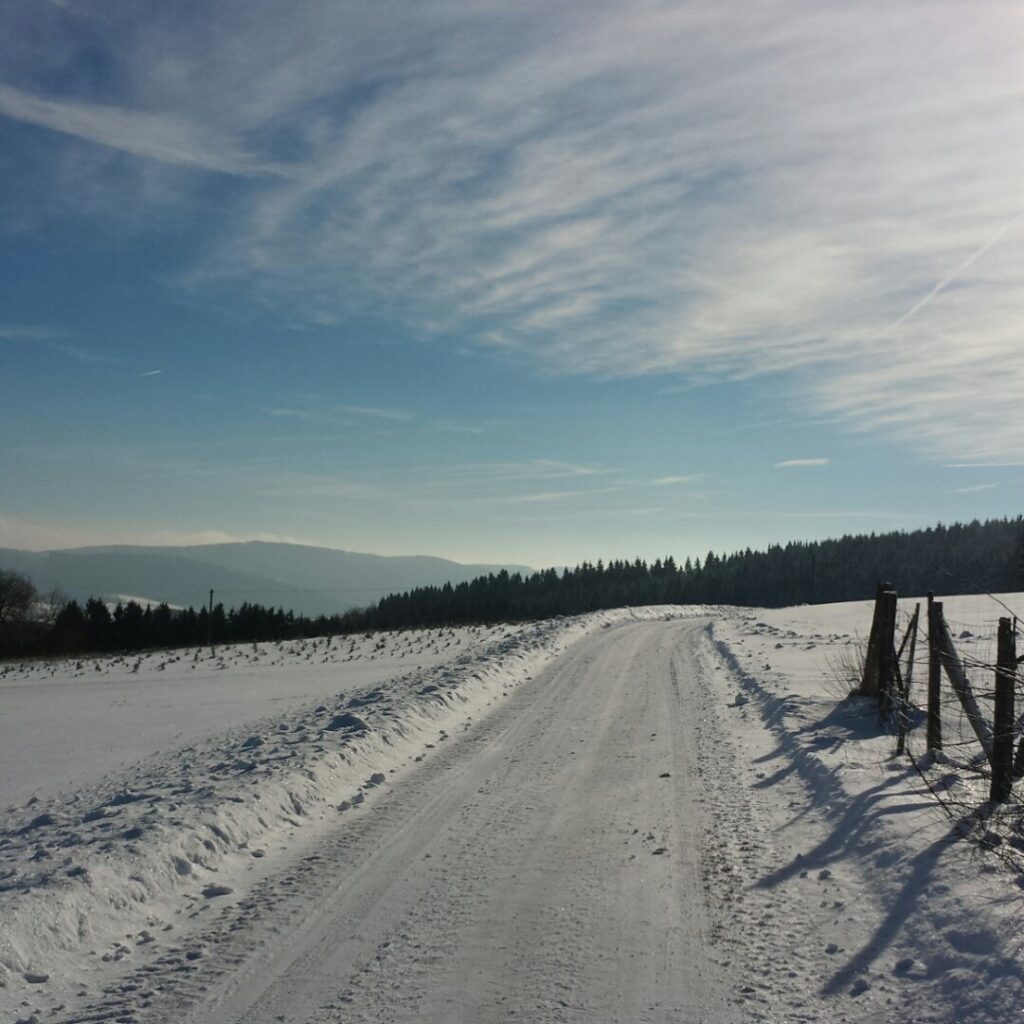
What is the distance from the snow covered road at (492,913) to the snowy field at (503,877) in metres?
0.02

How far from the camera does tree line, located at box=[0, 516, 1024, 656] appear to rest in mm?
80500

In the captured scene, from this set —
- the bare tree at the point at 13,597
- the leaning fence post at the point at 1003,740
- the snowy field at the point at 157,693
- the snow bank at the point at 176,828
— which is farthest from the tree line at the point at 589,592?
the leaning fence post at the point at 1003,740

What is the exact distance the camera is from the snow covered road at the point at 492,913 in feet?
15.8

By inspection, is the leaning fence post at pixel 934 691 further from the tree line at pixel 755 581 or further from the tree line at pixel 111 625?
the tree line at pixel 755 581

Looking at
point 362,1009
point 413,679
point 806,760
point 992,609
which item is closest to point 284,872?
point 362,1009

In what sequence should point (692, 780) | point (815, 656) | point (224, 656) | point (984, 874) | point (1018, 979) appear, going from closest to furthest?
point (1018, 979) < point (984, 874) < point (692, 780) < point (815, 656) < point (224, 656)

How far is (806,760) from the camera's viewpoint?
10.4 meters

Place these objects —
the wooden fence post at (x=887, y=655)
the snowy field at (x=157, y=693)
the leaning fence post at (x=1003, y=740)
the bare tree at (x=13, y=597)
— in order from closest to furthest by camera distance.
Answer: the leaning fence post at (x=1003, y=740)
the wooden fence post at (x=887, y=655)
the snowy field at (x=157, y=693)
the bare tree at (x=13, y=597)

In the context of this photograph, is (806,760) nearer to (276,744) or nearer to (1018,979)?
(1018,979)

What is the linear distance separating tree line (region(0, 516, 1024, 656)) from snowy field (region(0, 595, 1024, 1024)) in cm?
5883

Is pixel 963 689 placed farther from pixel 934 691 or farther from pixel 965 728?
pixel 965 728

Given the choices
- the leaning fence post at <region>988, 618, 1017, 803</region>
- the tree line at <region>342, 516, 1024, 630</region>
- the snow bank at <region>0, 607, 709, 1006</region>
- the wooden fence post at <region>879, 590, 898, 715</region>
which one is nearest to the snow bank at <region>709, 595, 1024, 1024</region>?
the leaning fence post at <region>988, 618, 1017, 803</region>

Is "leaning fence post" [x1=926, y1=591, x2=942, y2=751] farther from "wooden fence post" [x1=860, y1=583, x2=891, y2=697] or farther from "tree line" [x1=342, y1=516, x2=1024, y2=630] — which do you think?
"tree line" [x1=342, y1=516, x2=1024, y2=630]

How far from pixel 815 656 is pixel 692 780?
14.8m
